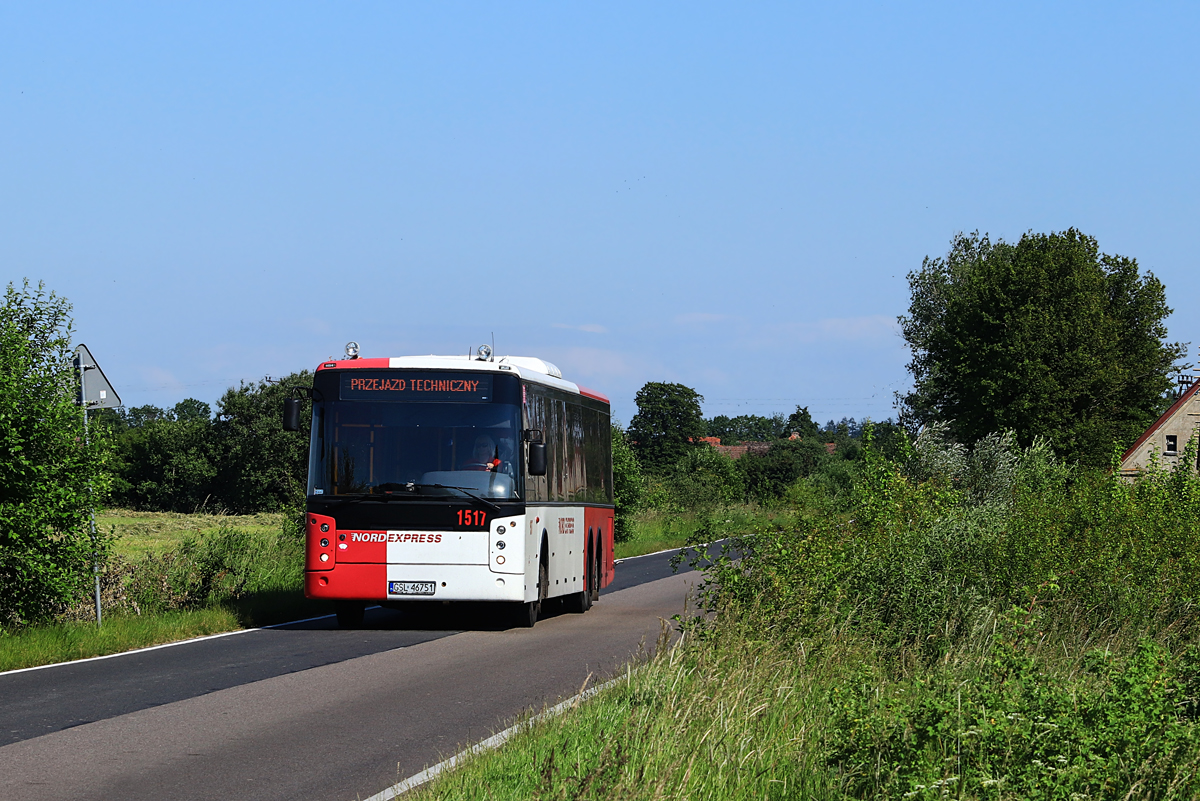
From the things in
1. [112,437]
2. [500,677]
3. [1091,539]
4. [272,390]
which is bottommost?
[500,677]

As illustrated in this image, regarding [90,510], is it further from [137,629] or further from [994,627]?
[994,627]

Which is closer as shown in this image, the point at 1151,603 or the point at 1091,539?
the point at 1151,603

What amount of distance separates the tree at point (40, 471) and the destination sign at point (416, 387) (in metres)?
3.47

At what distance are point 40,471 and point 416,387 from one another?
4.87 m

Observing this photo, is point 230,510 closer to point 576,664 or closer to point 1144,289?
point 1144,289

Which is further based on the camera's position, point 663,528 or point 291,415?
point 663,528

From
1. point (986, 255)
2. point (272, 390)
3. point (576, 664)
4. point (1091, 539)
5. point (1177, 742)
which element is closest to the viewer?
point (1177, 742)

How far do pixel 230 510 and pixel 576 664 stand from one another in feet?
258

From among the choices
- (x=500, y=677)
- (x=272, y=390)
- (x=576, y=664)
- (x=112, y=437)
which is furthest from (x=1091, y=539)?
(x=272, y=390)

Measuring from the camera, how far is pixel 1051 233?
201ft

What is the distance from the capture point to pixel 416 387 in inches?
697

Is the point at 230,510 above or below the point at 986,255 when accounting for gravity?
below

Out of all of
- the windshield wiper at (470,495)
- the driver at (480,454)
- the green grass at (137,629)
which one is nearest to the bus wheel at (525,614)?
the windshield wiper at (470,495)

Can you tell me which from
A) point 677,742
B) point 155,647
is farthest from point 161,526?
point 677,742
